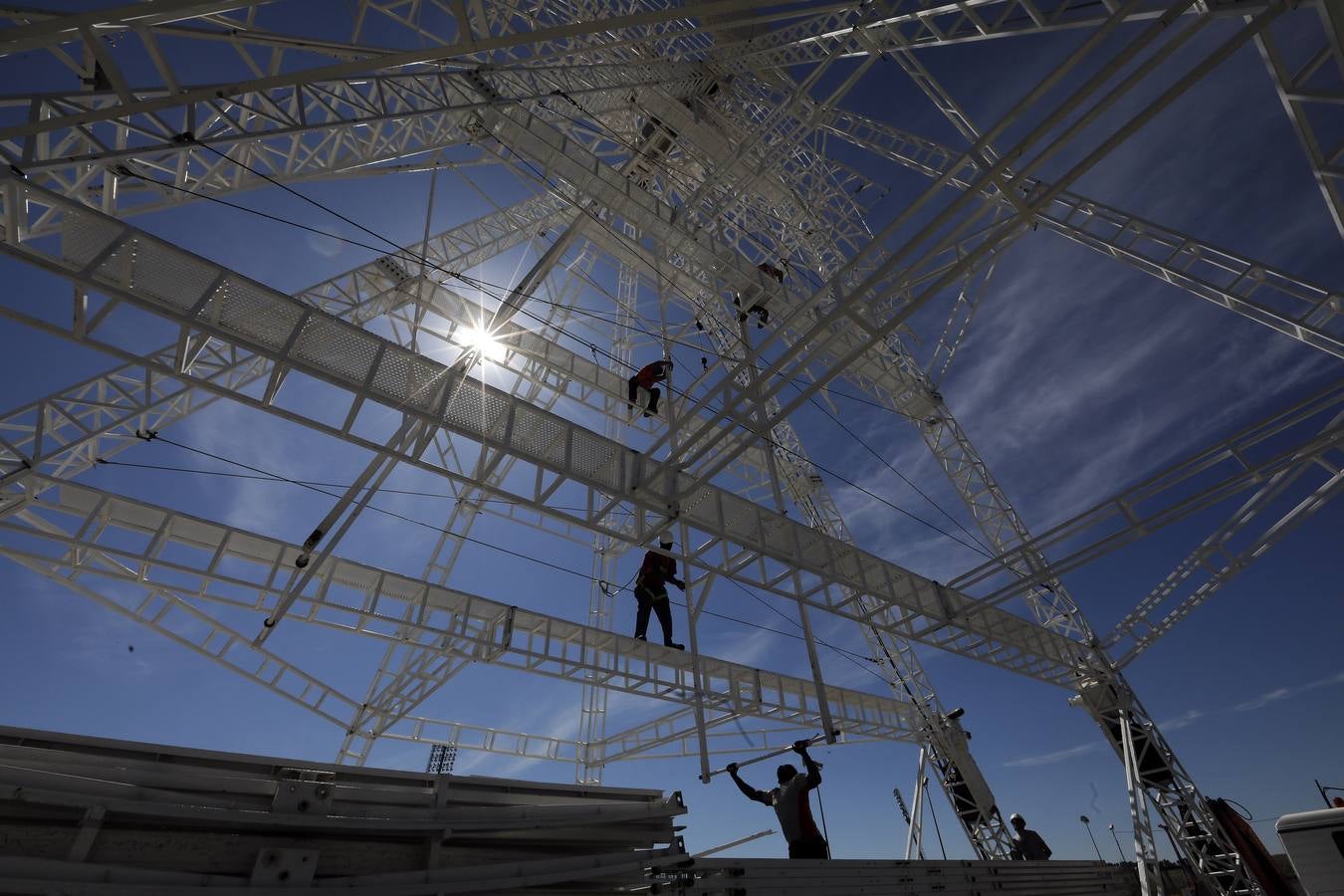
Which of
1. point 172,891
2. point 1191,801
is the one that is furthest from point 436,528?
point 1191,801

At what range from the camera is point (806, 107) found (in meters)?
17.3

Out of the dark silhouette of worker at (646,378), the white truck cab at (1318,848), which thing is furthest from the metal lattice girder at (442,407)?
the white truck cab at (1318,848)

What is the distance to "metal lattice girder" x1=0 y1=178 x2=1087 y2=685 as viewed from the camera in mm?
6453

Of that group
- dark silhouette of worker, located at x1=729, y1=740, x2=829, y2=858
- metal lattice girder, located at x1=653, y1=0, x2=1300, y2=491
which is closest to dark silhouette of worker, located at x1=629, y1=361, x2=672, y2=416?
metal lattice girder, located at x1=653, y1=0, x2=1300, y2=491

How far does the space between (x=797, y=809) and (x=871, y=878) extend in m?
1.08

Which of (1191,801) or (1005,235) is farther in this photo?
(1191,801)

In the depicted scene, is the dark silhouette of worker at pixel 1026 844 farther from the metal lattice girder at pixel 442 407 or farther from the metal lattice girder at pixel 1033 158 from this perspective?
the metal lattice girder at pixel 1033 158

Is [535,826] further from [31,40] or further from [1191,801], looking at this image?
[1191,801]

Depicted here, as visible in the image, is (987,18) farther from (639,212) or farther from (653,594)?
(653,594)

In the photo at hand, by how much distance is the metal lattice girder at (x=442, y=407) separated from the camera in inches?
254

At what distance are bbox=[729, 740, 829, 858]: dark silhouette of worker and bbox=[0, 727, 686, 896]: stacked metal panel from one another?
7.98ft

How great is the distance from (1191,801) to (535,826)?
667 inches

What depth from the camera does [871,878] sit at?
719 cm

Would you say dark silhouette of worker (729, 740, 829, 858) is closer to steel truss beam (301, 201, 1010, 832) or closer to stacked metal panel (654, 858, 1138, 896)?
stacked metal panel (654, 858, 1138, 896)
